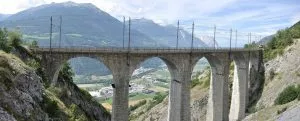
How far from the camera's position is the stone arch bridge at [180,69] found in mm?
65000

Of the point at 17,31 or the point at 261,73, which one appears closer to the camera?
the point at 17,31

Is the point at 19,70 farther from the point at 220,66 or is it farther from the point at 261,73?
the point at 261,73

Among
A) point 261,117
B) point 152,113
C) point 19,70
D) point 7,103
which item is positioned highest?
point 19,70

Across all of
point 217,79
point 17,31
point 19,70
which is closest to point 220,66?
point 217,79

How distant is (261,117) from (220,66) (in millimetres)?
25587

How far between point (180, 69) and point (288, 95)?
2064 cm

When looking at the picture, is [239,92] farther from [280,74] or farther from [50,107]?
[50,107]

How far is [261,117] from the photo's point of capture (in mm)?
66625

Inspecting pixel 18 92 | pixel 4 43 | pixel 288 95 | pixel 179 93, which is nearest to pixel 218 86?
pixel 179 93

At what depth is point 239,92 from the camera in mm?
96125

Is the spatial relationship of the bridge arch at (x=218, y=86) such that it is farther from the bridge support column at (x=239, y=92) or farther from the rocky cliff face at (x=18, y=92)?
the rocky cliff face at (x=18, y=92)

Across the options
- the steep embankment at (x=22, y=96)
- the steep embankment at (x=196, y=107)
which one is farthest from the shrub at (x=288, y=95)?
the steep embankment at (x=22, y=96)

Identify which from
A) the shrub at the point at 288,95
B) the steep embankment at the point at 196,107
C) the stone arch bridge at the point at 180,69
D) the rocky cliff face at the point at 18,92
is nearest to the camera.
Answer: the rocky cliff face at the point at 18,92

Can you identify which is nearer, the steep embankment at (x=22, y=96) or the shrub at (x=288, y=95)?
the steep embankment at (x=22, y=96)
